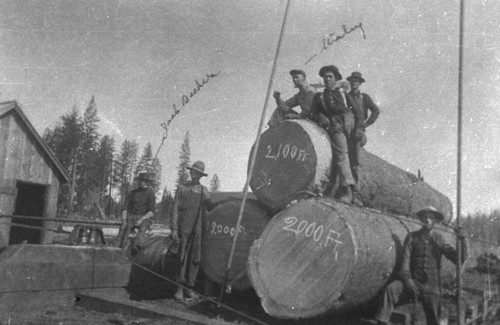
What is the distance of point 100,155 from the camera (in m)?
65.4

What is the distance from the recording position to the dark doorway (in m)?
13.6

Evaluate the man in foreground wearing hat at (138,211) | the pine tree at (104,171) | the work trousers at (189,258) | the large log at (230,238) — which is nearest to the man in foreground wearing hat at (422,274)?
the large log at (230,238)

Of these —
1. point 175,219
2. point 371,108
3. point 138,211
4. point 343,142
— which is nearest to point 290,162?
point 343,142

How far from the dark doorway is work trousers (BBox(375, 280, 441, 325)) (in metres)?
10.9

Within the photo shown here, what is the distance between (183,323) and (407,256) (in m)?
2.60

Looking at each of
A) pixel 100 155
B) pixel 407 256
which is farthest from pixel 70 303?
pixel 100 155

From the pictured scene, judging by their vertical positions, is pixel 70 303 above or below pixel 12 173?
below

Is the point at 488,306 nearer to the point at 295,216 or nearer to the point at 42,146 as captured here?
the point at 295,216

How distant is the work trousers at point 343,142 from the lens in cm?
593

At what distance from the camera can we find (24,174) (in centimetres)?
1241

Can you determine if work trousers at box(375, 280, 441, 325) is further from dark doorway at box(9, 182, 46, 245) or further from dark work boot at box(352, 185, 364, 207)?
dark doorway at box(9, 182, 46, 245)

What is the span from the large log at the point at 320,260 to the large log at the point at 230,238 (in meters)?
1.02

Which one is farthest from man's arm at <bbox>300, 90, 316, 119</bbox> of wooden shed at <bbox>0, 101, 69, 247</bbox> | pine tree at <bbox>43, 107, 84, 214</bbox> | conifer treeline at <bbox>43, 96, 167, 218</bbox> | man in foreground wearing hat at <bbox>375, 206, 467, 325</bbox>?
pine tree at <bbox>43, 107, 84, 214</bbox>

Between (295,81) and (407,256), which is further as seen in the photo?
(295,81)
